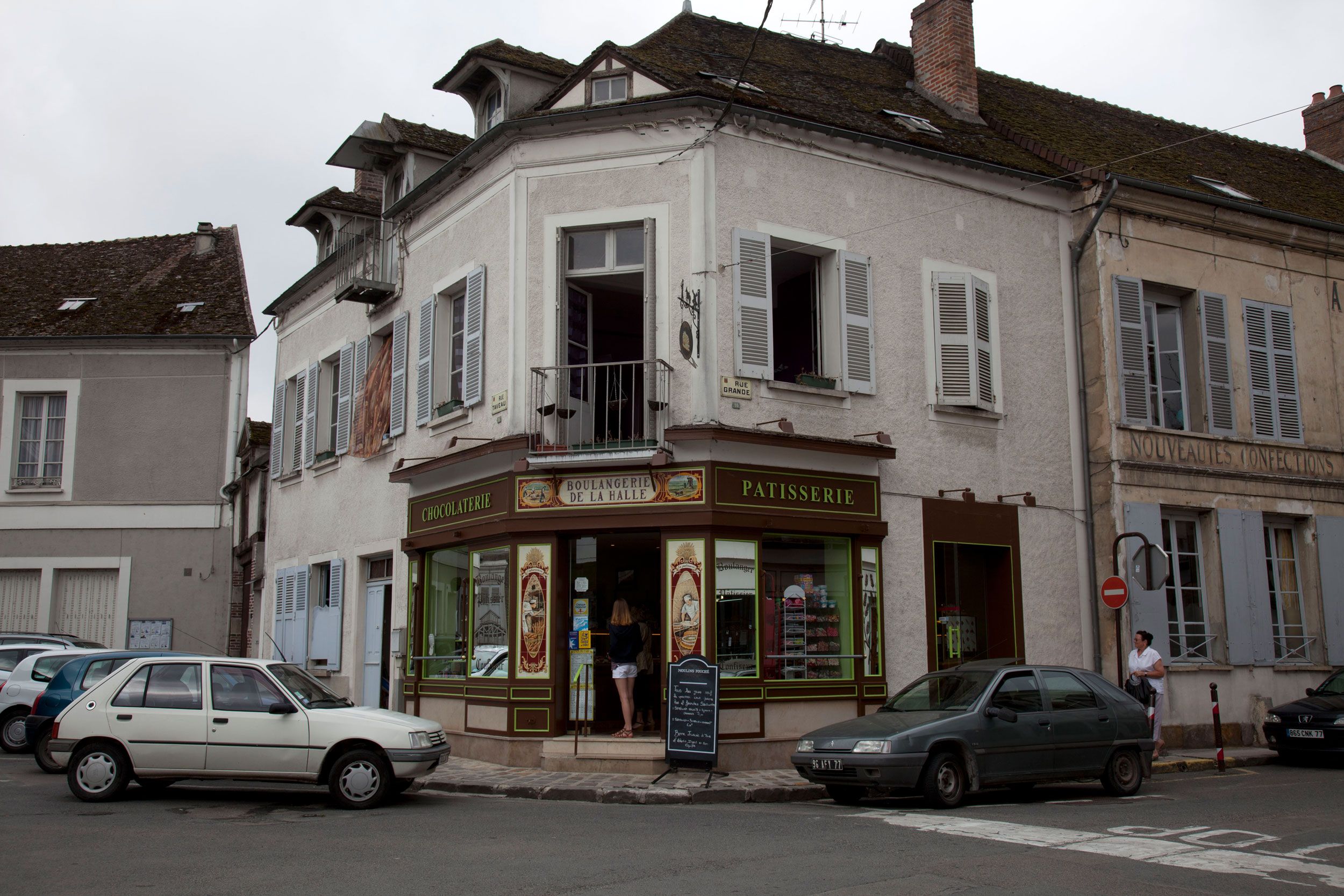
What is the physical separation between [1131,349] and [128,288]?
20.7 metres

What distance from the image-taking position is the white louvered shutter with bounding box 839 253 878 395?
47.1 feet

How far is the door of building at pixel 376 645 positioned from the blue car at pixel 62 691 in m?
3.85

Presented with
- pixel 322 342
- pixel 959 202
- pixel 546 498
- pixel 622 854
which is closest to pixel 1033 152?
pixel 959 202

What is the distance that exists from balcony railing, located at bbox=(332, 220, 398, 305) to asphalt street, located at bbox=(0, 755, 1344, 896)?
818cm

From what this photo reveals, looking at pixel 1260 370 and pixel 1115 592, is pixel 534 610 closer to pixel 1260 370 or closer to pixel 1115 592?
pixel 1115 592

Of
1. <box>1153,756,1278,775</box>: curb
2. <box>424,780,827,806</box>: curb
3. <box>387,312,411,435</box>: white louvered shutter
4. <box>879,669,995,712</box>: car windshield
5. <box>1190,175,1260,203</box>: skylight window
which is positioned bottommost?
<box>1153,756,1278,775</box>: curb

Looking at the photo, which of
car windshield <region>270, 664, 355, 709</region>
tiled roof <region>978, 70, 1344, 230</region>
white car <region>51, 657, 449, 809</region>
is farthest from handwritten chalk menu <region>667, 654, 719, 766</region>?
tiled roof <region>978, 70, 1344, 230</region>

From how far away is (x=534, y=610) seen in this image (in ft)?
44.5

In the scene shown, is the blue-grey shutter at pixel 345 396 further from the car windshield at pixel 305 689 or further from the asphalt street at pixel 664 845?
the asphalt street at pixel 664 845

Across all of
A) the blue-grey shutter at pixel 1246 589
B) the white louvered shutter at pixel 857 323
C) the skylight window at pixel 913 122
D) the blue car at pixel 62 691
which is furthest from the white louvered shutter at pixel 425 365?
the blue-grey shutter at pixel 1246 589

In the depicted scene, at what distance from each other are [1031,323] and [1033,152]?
9.38ft

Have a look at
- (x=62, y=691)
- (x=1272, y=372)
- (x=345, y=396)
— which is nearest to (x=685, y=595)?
(x=62, y=691)

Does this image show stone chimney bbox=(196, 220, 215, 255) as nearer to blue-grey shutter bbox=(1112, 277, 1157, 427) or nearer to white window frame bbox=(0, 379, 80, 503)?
white window frame bbox=(0, 379, 80, 503)

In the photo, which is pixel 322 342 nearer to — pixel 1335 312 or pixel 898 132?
pixel 898 132
